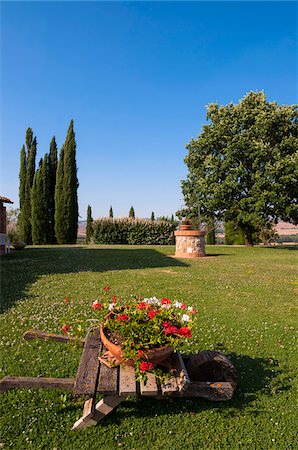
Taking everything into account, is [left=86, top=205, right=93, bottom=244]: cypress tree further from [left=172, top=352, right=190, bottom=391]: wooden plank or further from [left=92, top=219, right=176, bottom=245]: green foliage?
[left=172, top=352, right=190, bottom=391]: wooden plank

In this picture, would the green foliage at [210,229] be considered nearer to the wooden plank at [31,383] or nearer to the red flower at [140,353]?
the red flower at [140,353]

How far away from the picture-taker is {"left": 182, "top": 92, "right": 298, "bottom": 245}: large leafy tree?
846 inches

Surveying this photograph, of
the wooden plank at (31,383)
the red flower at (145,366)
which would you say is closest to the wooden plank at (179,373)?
the red flower at (145,366)

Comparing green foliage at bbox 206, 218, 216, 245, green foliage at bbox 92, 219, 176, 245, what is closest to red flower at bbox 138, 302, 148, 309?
green foliage at bbox 206, 218, 216, 245

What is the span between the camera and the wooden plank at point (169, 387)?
8.89 feet

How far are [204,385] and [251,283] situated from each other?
23.9 ft

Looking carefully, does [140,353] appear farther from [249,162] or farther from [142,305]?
[249,162]

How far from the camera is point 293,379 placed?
3934mm

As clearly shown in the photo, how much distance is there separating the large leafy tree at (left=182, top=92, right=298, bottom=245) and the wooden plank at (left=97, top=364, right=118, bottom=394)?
20.3m

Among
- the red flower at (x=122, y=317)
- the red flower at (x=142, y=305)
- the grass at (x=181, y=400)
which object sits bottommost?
the grass at (x=181, y=400)

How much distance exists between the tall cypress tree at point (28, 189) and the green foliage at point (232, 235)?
22.3 m

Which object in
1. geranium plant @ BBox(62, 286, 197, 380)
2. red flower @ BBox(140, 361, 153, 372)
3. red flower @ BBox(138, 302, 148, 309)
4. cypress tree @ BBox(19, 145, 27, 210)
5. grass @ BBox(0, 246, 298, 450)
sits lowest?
grass @ BBox(0, 246, 298, 450)

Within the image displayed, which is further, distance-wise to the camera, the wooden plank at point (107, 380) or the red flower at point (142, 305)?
the red flower at point (142, 305)

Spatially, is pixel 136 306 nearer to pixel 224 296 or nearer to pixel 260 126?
pixel 224 296
